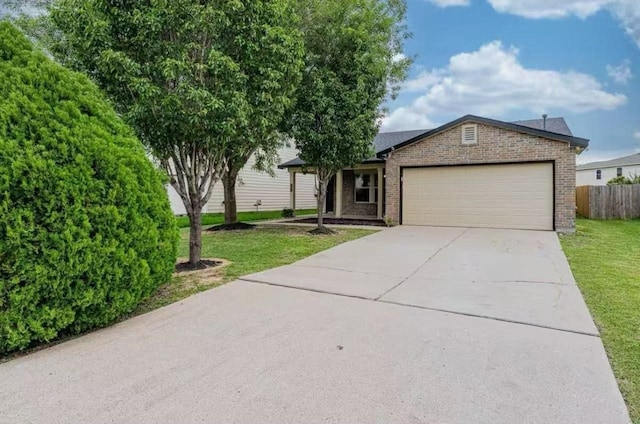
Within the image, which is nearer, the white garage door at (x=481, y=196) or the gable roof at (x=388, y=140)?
the white garage door at (x=481, y=196)

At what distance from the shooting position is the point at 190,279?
581cm

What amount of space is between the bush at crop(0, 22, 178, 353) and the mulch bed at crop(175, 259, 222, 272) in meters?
2.41

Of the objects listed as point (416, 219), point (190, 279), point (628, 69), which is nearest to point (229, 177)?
point (416, 219)

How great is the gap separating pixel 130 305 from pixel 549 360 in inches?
151

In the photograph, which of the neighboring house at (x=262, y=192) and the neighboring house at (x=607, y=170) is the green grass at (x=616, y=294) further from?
the neighboring house at (x=607, y=170)

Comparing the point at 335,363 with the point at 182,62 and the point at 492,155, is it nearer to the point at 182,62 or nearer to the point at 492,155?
the point at 182,62

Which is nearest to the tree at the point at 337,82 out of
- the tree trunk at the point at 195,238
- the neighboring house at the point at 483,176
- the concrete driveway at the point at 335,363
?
the neighboring house at the point at 483,176

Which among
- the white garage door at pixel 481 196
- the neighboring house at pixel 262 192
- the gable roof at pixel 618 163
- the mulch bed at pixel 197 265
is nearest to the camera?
the mulch bed at pixel 197 265

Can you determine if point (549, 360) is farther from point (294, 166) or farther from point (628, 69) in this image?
point (628, 69)

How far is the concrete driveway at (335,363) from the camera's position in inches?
92.6

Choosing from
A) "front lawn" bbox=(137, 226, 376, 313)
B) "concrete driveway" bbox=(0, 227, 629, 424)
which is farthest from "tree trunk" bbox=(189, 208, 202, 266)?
"concrete driveway" bbox=(0, 227, 629, 424)

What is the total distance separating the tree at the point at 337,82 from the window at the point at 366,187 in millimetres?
6210

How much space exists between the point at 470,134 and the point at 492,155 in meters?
1.01

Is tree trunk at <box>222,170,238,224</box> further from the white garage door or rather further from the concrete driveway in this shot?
the concrete driveway
